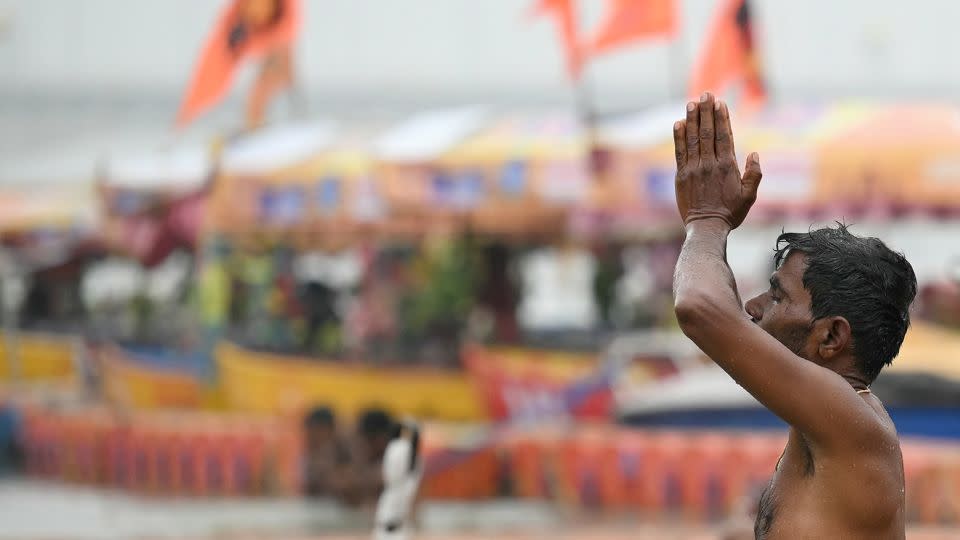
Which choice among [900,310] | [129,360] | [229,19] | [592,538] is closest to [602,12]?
[229,19]

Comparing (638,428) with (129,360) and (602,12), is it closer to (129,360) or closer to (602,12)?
(129,360)

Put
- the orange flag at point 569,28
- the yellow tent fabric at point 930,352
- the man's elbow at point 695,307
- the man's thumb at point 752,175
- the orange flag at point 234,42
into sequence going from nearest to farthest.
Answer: the man's elbow at point 695,307
the man's thumb at point 752,175
the yellow tent fabric at point 930,352
the orange flag at point 569,28
the orange flag at point 234,42

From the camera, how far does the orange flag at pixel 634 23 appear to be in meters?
12.0

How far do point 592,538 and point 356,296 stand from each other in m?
3.38

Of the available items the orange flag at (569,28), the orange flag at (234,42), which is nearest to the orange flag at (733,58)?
the orange flag at (569,28)

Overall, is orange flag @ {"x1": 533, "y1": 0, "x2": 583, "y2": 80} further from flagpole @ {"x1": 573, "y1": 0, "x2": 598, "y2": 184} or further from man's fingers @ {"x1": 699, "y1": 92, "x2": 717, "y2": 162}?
man's fingers @ {"x1": 699, "y1": 92, "x2": 717, "y2": 162}

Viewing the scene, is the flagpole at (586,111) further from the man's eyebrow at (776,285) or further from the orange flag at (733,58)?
the man's eyebrow at (776,285)

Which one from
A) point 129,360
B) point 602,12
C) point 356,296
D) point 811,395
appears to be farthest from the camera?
point 602,12

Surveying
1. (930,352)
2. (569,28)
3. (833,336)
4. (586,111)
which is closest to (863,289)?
(833,336)

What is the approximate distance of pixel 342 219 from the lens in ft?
41.4

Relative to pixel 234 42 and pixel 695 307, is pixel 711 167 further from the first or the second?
pixel 234 42

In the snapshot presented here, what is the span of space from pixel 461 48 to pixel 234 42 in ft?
12.7

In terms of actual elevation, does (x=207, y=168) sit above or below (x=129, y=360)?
above

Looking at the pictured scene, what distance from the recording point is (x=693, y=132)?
7.99 feet
